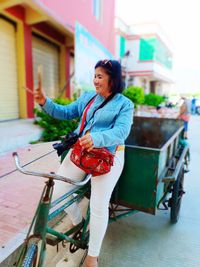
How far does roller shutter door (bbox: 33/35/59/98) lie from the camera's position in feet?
22.4

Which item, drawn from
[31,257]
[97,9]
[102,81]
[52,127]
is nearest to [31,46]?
[52,127]

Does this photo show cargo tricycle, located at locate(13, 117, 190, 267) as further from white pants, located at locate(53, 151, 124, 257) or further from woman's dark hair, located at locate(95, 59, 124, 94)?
woman's dark hair, located at locate(95, 59, 124, 94)

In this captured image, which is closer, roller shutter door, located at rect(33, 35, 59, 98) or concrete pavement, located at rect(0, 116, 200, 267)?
concrete pavement, located at rect(0, 116, 200, 267)

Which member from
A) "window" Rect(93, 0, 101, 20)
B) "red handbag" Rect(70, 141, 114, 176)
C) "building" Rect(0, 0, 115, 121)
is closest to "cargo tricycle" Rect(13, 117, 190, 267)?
"red handbag" Rect(70, 141, 114, 176)

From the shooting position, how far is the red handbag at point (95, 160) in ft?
4.92

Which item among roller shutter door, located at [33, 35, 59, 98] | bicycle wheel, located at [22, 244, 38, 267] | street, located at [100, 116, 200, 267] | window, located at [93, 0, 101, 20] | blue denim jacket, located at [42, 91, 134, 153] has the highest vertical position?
window, located at [93, 0, 101, 20]

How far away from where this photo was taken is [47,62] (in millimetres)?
7461

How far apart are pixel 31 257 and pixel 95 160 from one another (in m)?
0.67

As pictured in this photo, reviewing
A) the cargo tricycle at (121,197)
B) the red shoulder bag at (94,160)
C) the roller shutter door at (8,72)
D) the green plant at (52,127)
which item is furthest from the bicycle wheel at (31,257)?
the roller shutter door at (8,72)

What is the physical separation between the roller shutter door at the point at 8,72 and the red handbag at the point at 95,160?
4854mm

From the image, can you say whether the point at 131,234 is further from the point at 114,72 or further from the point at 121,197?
the point at 114,72

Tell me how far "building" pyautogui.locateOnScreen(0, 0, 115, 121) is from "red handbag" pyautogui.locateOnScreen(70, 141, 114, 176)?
12.1ft

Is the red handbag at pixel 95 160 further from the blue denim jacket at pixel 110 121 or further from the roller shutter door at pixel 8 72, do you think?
the roller shutter door at pixel 8 72

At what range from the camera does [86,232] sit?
1859mm
